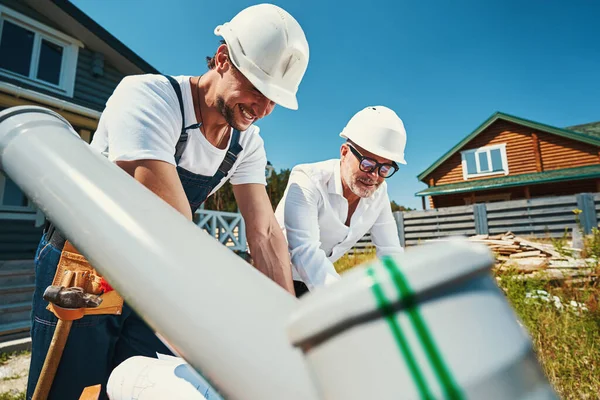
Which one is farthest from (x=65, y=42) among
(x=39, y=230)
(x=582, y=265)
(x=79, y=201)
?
(x=582, y=265)

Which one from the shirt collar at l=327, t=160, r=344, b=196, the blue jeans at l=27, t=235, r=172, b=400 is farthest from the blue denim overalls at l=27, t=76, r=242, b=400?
the shirt collar at l=327, t=160, r=344, b=196

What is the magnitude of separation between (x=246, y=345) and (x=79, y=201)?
0.29 meters

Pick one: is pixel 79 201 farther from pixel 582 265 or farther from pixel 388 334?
pixel 582 265

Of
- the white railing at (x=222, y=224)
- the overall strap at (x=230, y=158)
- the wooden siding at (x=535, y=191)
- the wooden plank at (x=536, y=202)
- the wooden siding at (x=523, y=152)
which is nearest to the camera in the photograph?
the overall strap at (x=230, y=158)

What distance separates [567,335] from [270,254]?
2.66m

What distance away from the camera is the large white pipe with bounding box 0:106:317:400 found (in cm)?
34

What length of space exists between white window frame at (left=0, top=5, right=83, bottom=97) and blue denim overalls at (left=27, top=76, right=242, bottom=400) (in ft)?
26.6

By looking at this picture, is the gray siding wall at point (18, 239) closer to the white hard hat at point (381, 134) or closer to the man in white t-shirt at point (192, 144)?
the man in white t-shirt at point (192, 144)

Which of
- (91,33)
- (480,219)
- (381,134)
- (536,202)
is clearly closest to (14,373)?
(381,134)

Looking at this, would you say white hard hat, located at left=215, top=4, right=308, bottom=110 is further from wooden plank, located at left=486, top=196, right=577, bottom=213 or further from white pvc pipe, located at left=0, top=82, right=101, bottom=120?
wooden plank, located at left=486, top=196, right=577, bottom=213

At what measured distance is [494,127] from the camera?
17.8 metres

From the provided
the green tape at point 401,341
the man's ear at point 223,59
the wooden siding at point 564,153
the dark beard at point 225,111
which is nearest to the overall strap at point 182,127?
the dark beard at point 225,111

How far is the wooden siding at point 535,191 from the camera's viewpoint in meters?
15.3

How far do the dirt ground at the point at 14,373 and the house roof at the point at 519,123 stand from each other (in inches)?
715
